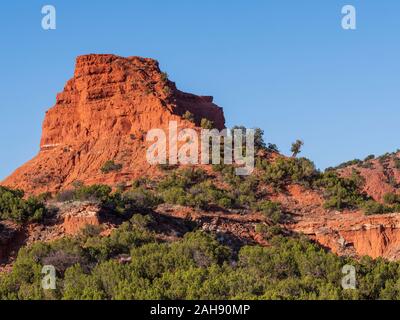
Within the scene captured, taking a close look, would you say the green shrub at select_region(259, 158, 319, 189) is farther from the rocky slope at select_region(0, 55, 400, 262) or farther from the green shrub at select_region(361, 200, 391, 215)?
the green shrub at select_region(361, 200, 391, 215)

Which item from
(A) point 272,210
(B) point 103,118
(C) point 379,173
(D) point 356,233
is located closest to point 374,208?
(D) point 356,233

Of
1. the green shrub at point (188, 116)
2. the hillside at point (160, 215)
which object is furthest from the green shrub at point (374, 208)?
the green shrub at point (188, 116)

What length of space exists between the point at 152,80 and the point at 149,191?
578 inches

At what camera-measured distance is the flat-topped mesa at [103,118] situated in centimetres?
6281

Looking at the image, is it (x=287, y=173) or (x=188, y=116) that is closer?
(x=287, y=173)

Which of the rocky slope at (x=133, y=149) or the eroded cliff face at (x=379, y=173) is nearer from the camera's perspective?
the rocky slope at (x=133, y=149)

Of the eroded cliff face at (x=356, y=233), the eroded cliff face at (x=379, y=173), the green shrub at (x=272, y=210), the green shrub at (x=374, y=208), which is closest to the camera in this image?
the eroded cliff face at (x=356, y=233)

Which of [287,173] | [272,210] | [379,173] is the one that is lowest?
[272,210]

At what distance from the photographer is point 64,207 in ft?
148

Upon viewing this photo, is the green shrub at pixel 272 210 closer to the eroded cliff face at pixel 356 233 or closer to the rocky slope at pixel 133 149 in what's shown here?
the rocky slope at pixel 133 149

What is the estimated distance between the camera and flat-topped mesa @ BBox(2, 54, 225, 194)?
206ft

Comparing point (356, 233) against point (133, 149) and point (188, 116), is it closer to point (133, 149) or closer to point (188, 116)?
point (188, 116)

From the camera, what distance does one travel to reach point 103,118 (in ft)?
216
